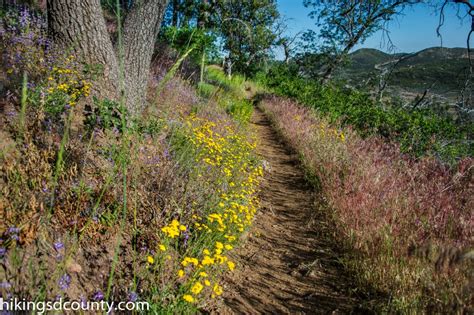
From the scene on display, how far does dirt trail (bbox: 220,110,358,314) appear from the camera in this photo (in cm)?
256

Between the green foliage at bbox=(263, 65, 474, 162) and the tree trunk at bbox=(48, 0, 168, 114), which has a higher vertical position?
the tree trunk at bbox=(48, 0, 168, 114)

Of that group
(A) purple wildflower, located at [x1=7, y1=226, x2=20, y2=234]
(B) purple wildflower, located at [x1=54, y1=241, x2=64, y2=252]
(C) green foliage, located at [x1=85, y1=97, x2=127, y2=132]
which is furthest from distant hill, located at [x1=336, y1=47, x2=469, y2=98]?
(A) purple wildflower, located at [x1=7, y1=226, x2=20, y2=234]

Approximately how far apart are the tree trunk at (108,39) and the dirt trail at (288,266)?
271cm

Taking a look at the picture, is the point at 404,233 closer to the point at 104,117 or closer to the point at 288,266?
the point at 288,266

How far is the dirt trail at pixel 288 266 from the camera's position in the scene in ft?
8.41

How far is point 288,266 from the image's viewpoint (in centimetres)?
318

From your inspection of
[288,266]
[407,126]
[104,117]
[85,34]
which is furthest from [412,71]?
[104,117]

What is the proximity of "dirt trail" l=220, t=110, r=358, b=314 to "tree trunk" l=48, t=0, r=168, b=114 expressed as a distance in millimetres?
2705

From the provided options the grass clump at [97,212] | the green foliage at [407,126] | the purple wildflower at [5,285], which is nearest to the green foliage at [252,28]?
the green foliage at [407,126]

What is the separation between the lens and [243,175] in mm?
5051

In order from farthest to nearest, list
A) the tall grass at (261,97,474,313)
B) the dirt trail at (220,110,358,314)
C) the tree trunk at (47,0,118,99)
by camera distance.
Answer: the tree trunk at (47,0,118,99) → the dirt trail at (220,110,358,314) → the tall grass at (261,97,474,313)

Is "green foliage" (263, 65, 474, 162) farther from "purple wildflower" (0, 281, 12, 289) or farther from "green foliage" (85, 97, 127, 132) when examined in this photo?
"purple wildflower" (0, 281, 12, 289)

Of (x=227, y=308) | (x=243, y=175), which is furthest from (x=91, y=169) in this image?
(x=243, y=175)

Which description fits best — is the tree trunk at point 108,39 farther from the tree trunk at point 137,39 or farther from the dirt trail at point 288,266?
the dirt trail at point 288,266
